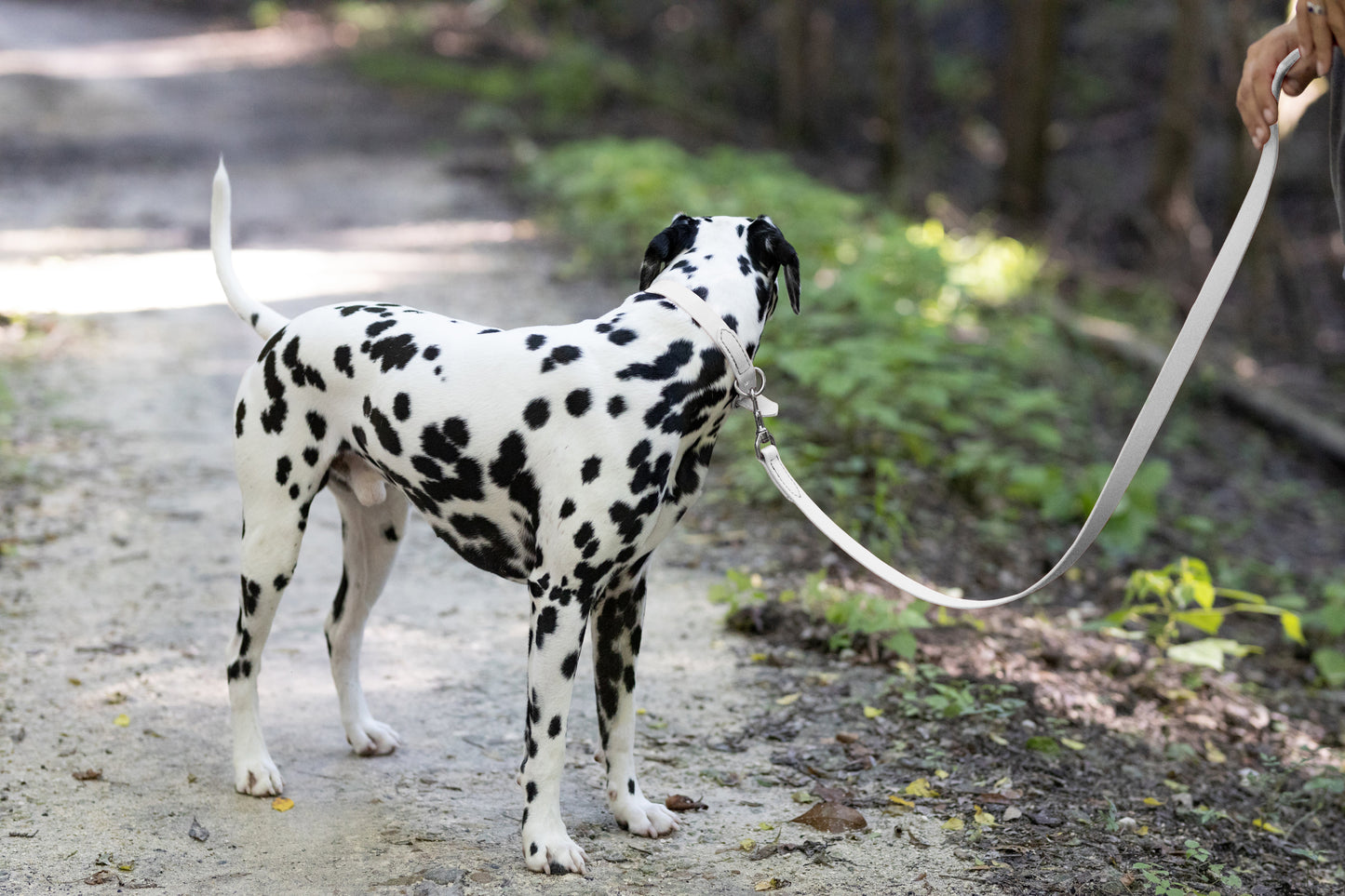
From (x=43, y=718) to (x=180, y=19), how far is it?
2838 centimetres

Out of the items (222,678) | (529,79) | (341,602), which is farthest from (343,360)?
(529,79)

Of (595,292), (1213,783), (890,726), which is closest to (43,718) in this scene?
(890,726)

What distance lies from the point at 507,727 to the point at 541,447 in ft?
5.47

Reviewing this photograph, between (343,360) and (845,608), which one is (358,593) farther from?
(845,608)

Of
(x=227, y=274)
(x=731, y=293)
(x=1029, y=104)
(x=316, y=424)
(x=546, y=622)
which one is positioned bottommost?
(x=546, y=622)

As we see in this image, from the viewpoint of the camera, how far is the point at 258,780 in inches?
150

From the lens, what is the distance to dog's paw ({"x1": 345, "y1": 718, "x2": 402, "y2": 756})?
4.12 m

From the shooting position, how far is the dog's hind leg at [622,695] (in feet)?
11.8

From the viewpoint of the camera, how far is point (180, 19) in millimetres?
28266

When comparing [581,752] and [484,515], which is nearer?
[484,515]

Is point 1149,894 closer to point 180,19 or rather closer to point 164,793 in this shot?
point 164,793

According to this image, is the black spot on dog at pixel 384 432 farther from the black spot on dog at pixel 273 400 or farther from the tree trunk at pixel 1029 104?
the tree trunk at pixel 1029 104

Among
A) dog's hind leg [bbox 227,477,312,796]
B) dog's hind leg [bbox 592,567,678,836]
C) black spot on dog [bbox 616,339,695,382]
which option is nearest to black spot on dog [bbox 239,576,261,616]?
dog's hind leg [bbox 227,477,312,796]

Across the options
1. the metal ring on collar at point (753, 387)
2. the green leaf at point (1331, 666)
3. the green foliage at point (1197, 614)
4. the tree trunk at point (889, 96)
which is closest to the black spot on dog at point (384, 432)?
the metal ring on collar at point (753, 387)
